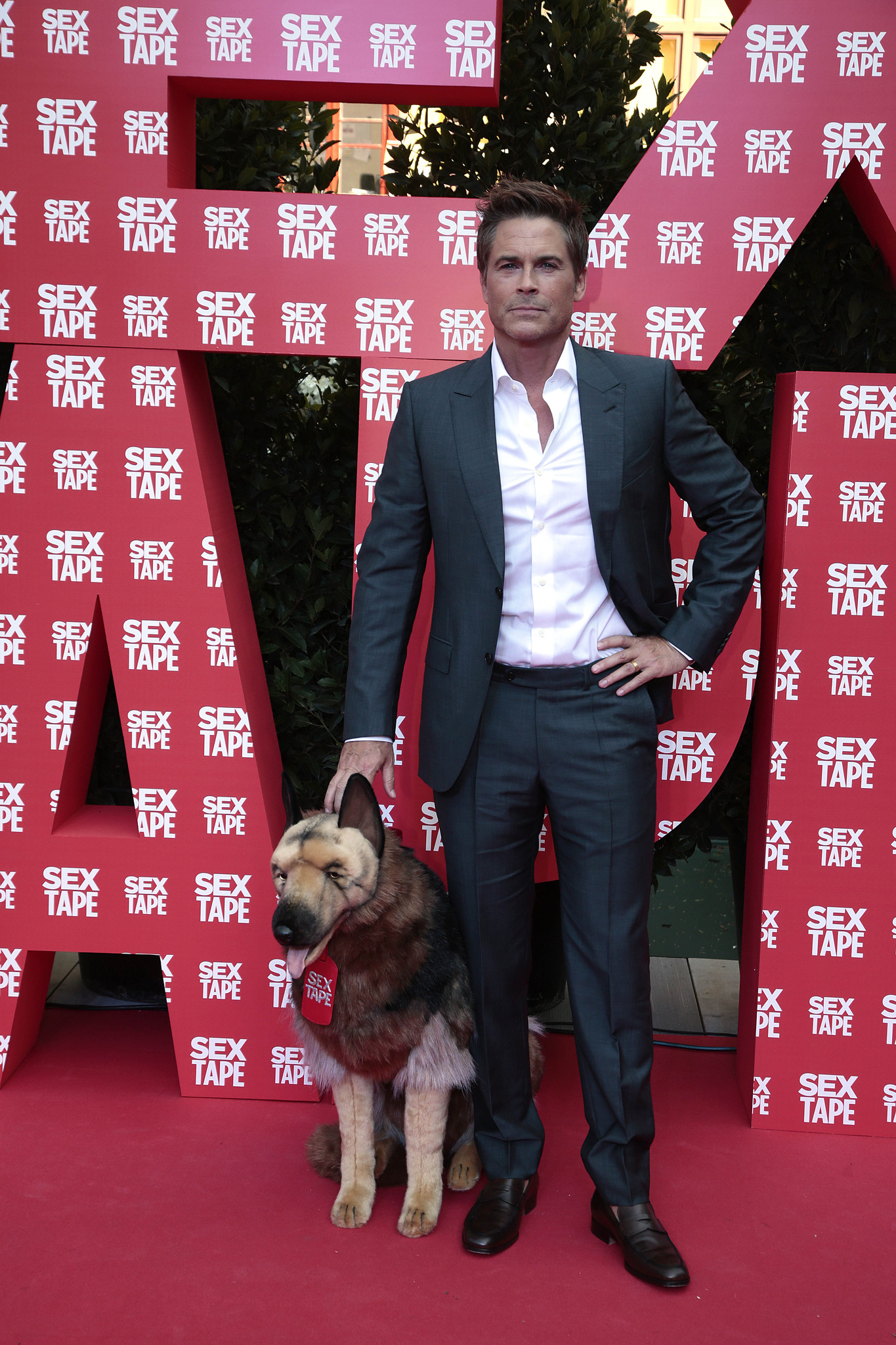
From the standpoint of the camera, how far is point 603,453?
2502 millimetres

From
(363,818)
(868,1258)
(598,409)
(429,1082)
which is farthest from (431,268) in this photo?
(868,1258)

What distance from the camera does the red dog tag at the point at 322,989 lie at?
8.30 ft

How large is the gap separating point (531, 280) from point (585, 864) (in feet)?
4.19

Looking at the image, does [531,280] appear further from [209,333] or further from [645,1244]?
[645,1244]

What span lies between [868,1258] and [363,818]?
152 centimetres

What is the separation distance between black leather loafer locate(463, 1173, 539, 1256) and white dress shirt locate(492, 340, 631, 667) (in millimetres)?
1225

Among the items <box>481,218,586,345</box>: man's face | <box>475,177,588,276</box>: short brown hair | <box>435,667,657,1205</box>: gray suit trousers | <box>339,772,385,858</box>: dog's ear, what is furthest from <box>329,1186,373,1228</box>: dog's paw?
<box>475,177,588,276</box>: short brown hair

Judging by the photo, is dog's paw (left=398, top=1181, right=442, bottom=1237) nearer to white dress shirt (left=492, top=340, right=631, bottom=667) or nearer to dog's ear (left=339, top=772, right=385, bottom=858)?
dog's ear (left=339, top=772, right=385, bottom=858)

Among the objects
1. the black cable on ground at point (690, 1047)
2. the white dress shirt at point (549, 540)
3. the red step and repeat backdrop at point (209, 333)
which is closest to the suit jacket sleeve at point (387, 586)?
the white dress shirt at point (549, 540)

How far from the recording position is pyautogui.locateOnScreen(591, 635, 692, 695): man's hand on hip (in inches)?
99.4

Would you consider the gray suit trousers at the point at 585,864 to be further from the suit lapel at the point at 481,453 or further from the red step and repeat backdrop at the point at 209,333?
the red step and repeat backdrop at the point at 209,333

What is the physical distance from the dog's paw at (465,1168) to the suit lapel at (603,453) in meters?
1.47

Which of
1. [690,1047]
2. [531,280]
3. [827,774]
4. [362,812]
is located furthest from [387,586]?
[690,1047]

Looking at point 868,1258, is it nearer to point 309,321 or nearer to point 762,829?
point 762,829
